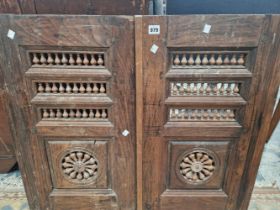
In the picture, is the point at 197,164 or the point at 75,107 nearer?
the point at 75,107

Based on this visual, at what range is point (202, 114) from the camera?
950mm

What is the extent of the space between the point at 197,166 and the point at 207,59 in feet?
1.58

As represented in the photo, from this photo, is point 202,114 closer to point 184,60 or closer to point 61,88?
point 184,60

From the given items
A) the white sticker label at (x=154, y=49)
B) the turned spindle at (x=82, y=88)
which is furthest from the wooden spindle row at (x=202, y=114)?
the turned spindle at (x=82, y=88)

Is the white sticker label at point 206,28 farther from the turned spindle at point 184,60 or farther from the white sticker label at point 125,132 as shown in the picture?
the white sticker label at point 125,132

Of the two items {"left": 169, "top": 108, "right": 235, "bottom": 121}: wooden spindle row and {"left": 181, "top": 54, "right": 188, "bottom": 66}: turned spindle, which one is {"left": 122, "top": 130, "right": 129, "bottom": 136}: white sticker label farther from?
{"left": 181, "top": 54, "right": 188, "bottom": 66}: turned spindle

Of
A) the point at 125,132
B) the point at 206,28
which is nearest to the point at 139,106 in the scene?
the point at 125,132

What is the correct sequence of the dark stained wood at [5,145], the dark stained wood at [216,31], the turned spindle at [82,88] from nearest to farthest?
the dark stained wood at [216,31], the turned spindle at [82,88], the dark stained wood at [5,145]

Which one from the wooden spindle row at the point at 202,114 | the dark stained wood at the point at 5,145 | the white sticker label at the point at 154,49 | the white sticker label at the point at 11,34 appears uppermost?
the white sticker label at the point at 11,34

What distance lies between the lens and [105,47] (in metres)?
0.83

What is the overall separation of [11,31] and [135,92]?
486 millimetres

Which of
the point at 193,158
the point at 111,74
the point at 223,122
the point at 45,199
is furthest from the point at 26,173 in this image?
the point at 223,122

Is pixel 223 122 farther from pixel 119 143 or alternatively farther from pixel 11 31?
pixel 11 31

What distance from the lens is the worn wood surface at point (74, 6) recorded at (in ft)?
2.97
